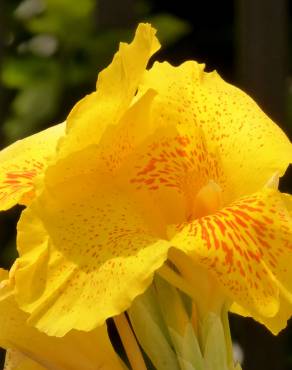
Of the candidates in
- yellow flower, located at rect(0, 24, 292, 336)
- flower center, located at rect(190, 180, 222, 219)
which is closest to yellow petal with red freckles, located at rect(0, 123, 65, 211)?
yellow flower, located at rect(0, 24, 292, 336)

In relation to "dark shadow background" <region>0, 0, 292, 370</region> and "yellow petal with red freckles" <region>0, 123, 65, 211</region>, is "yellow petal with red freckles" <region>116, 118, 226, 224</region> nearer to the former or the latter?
"yellow petal with red freckles" <region>0, 123, 65, 211</region>

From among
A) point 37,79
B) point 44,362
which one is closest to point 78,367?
point 44,362

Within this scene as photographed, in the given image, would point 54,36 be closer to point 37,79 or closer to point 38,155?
point 37,79

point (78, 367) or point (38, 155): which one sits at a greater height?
point (38, 155)

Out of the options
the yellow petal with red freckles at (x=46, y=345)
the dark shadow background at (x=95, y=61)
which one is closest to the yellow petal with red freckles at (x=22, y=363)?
the yellow petal with red freckles at (x=46, y=345)

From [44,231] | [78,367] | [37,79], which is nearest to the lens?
[44,231]

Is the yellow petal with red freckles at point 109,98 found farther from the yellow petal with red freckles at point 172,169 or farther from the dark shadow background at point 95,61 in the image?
the dark shadow background at point 95,61

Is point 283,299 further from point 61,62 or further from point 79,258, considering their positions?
point 61,62
